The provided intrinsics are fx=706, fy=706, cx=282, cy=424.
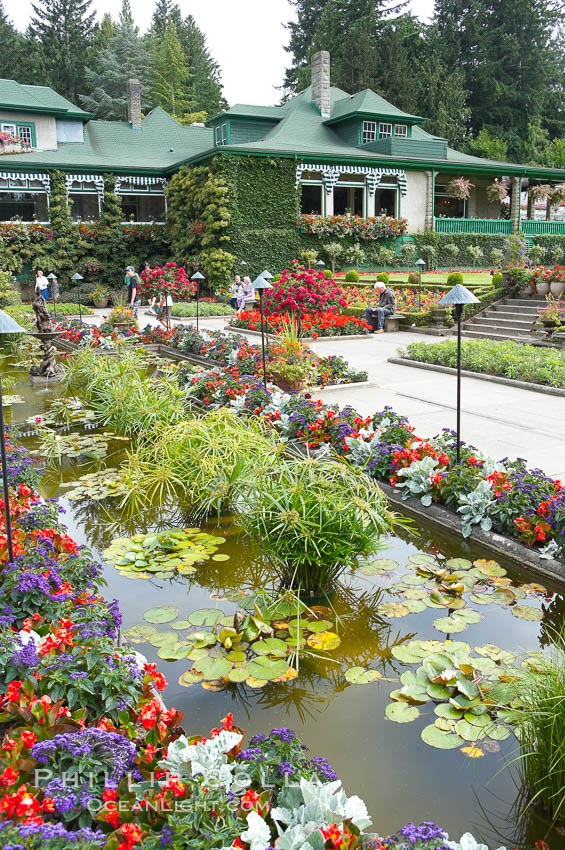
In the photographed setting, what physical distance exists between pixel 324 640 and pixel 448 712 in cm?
87

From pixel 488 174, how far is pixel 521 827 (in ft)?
107

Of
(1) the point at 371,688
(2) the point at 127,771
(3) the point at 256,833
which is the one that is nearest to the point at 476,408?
(1) the point at 371,688

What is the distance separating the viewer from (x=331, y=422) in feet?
22.6

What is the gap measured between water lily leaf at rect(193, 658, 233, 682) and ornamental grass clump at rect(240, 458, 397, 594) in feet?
2.05

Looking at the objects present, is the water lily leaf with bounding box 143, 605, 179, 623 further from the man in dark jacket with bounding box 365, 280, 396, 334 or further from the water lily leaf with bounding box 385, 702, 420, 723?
the man in dark jacket with bounding box 365, 280, 396, 334

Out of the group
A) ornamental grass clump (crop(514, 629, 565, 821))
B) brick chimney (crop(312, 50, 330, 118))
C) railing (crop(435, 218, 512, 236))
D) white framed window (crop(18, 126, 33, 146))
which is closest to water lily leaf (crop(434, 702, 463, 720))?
ornamental grass clump (crop(514, 629, 565, 821))

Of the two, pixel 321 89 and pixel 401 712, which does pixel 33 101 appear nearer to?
pixel 321 89

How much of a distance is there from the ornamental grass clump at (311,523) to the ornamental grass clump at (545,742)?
1572 millimetres

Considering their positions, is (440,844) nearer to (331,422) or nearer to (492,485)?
(492,485)

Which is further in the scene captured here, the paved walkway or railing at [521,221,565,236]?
railing at [521,221,565,236]

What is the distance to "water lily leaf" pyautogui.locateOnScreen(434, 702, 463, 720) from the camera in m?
3.24

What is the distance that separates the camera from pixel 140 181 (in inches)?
1122

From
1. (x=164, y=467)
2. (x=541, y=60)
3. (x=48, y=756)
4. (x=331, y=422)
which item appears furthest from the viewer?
(x=541, y=60)

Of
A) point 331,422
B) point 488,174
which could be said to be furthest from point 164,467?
point 488,174
